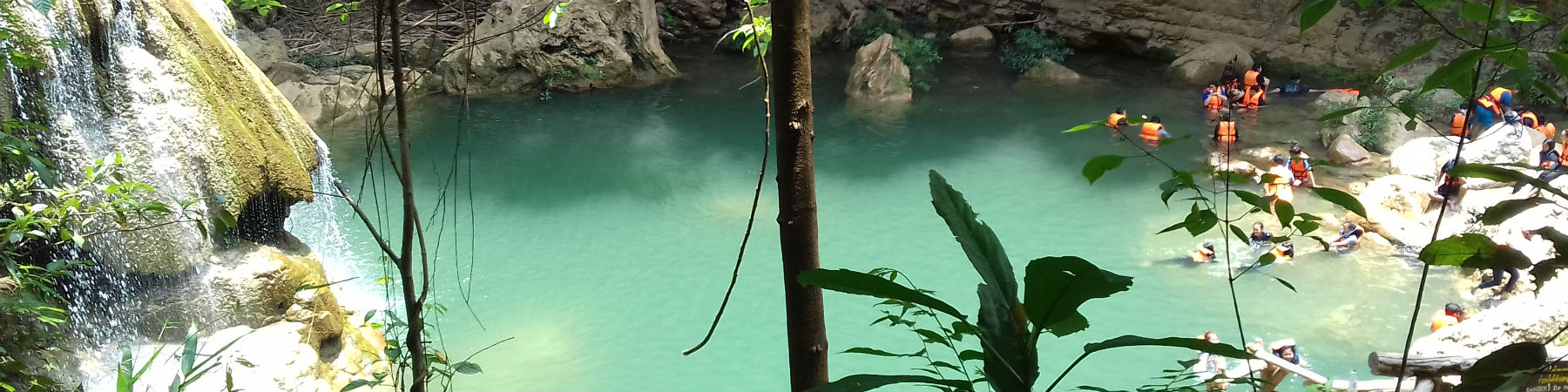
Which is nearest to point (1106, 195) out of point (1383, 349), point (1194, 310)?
point (1194, 310)

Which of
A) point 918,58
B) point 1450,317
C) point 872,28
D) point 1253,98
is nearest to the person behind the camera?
point 1450,317

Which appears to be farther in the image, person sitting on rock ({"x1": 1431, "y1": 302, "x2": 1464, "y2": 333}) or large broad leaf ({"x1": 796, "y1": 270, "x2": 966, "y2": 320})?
person sitting on rock ({"x1": 1431, "y1": 302, "x2": 1464, "y2": 333})

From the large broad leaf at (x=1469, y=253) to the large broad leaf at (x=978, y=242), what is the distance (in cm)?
34

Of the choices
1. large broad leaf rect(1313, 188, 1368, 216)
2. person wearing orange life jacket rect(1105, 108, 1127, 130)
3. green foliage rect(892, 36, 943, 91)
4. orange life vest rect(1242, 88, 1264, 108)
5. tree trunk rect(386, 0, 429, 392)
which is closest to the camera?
large broad leaf rect(1313, 188, 1368, 216)

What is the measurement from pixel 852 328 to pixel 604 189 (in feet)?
9.90

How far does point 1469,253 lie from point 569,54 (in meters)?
10.1

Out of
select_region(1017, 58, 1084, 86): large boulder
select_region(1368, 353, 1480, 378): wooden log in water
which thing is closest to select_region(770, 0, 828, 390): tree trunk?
select_region(1368, 353, 1480, 378): wooden log in water

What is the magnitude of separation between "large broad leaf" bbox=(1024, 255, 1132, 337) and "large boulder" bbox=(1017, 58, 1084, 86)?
10.3 metres

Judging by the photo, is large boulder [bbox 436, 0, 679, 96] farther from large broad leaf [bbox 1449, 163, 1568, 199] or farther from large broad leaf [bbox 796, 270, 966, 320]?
large broad leaf [bbox 1449, 163, 1568, 199]

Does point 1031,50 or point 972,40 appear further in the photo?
point 972,40

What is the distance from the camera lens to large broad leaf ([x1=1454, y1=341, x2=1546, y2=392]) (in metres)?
0.76

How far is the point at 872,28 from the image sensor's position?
39.8 feet

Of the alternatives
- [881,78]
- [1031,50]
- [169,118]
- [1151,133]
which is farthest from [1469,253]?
[1031,50]

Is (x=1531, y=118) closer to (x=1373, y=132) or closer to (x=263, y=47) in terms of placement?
(x=1373, y=132)
